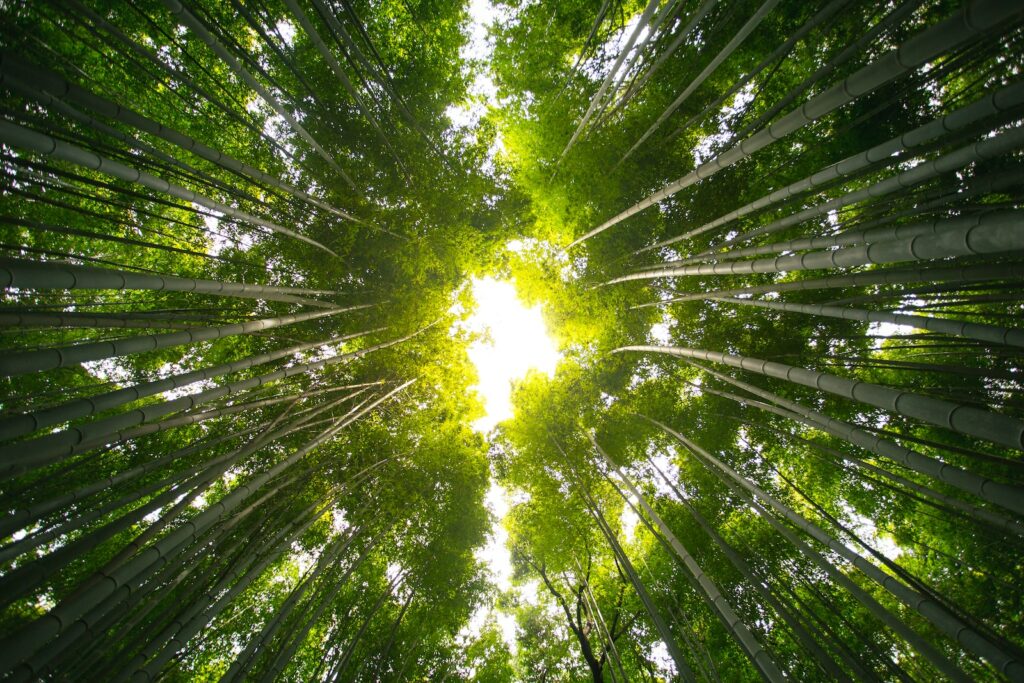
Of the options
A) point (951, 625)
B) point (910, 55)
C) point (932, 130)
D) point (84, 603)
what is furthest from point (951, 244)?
point (84, 603)

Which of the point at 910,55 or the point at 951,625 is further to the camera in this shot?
the point at 951,625

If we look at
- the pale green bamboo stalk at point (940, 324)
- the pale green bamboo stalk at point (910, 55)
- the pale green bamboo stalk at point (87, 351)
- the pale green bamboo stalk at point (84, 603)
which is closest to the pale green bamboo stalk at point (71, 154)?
the pale green bamboo stalk at point (87, 351)

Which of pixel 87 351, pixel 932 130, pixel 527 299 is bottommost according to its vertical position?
pixel 932 130

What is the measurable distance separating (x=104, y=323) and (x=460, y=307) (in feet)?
14.3

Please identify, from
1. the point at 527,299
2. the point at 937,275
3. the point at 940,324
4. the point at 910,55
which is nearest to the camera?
the point at 910,55

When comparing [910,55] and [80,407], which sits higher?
[80,407]

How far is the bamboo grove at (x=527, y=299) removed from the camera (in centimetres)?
336

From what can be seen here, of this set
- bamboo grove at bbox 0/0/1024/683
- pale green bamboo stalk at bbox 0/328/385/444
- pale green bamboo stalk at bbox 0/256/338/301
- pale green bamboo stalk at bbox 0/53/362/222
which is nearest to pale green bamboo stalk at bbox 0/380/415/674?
bamboo grove at bbox 0/0/1024/683

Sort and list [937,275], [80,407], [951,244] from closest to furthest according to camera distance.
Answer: [951,244] < [80,407] < [937,275]

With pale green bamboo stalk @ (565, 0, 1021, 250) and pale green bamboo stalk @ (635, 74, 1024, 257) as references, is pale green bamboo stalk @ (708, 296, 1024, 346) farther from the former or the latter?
pale green bamboo stalk @ (565, 0, 1021, 250)

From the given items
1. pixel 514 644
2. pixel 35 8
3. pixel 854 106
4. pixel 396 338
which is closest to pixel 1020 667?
pixel 854 106

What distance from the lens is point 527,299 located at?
712 cm

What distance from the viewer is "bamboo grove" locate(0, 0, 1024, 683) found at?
3.36 meters

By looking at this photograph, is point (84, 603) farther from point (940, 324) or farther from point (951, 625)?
point (940, 324)
